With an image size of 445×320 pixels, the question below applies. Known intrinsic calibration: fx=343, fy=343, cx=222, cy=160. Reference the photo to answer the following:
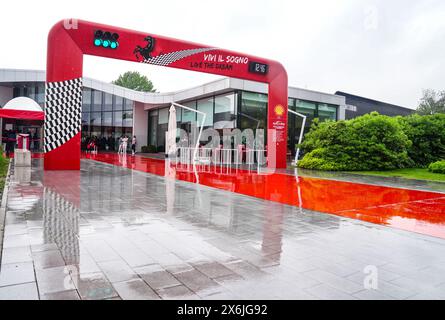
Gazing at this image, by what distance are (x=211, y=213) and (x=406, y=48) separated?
38.6 ft

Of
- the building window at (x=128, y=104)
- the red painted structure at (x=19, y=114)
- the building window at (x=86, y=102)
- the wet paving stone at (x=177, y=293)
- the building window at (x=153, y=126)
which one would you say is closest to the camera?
the wet paving stone at (x=177, y=293)

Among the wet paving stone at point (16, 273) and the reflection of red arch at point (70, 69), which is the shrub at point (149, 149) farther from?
the wet paving stone at point (16, 273)

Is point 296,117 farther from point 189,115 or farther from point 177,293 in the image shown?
point 177,293

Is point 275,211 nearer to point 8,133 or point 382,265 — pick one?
point 382,265

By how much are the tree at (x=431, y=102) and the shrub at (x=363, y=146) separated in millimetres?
26542

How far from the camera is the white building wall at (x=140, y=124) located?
98.2 ft

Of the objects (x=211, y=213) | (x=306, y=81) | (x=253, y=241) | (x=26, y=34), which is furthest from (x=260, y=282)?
(x=306, y=81)

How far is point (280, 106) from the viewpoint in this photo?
1672 centimetres

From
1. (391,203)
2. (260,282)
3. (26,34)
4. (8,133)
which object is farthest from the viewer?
Result: (8,133)

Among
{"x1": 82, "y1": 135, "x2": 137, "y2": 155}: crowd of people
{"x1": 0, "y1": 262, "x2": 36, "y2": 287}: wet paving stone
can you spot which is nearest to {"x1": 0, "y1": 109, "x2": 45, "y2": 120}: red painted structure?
{"x1": 0, "y1": 262, "x2": 36, "y2": 287}: wet paving stone

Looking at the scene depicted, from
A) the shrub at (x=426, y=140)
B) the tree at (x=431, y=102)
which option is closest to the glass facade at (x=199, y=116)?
the shrub at (x=426, y=140)

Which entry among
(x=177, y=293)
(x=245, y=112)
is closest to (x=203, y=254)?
(x=177, y=293)

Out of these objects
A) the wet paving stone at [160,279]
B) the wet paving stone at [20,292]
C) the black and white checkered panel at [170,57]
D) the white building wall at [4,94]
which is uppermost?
the white building wall at [4,94]

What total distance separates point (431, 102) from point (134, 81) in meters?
54.9
